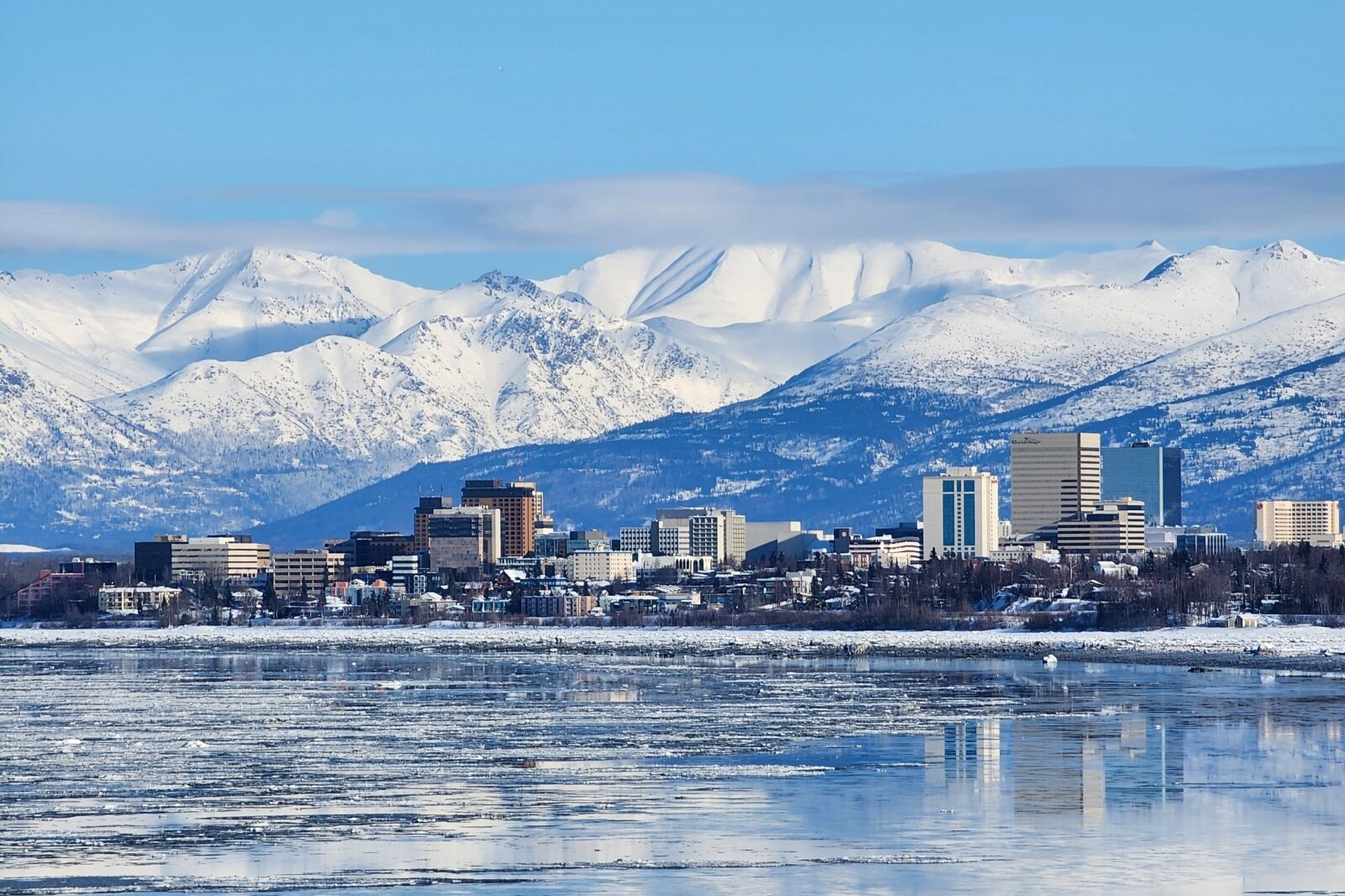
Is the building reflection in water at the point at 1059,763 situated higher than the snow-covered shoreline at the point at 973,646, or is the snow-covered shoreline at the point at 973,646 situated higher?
the snow-covered shoreline at the point at 973,646

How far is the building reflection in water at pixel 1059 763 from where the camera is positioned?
68.1m

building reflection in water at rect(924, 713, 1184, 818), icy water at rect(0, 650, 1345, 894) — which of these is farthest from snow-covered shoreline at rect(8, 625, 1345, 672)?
building reflection in water at rect(924, 713, 1184, 818)

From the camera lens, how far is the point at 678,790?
69.4 m

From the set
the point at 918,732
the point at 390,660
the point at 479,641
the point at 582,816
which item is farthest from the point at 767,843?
the point at 479,641

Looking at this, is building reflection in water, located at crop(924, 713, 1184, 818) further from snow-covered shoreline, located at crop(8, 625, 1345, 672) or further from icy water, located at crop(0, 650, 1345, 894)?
snow-covered shoreline, located at crop(8, 625, 1345, 672)

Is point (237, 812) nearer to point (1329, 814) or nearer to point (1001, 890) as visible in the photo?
point (1001, 890)

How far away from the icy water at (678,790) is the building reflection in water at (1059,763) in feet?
0.64

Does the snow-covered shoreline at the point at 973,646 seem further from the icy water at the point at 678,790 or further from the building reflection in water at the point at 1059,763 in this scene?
the building reflection in water at the point at 1059,763

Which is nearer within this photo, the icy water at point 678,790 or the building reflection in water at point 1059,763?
the icy water at point 678,790

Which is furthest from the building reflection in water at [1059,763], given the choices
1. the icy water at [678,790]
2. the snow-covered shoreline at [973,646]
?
the snow-covered shoreline at [973,646]

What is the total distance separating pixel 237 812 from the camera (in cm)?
6488

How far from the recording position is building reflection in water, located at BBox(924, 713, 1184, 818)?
2680 inches

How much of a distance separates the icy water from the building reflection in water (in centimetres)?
19

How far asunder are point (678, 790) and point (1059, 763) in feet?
42.3
